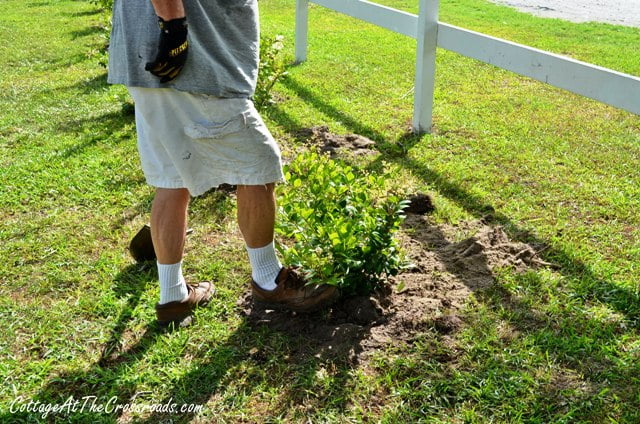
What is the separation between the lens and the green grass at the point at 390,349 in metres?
2.66

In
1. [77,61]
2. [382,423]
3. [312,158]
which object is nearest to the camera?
[382,423]

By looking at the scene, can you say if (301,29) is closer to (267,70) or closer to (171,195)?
(267,70)

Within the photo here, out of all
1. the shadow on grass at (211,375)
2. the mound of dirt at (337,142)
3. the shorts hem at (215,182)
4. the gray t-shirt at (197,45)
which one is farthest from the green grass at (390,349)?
the gray t-shirt at (197,45)

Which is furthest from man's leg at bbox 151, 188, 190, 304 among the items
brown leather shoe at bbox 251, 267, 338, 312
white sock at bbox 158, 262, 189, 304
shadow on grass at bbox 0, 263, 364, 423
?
brown leather shoe at bbox 251, 267, 338, 312

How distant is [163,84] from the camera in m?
2.76

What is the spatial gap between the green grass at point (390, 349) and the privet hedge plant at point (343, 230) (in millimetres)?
351

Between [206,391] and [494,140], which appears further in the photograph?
[494,140]

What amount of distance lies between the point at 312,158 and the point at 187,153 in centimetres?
74

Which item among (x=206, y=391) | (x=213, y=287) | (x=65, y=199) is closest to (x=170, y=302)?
(x=213, y=287)

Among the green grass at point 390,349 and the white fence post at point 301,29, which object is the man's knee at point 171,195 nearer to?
the green grass at point 390,349

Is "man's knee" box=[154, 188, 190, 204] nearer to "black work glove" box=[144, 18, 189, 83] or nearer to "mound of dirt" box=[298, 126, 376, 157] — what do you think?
"black work glove" box=[144, 18, 189, 83]

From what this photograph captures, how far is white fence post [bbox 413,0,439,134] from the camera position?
17.8ft

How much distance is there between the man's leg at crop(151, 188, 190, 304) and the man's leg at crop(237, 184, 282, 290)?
266 millimetres

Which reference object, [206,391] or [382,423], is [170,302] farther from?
[382,423]
